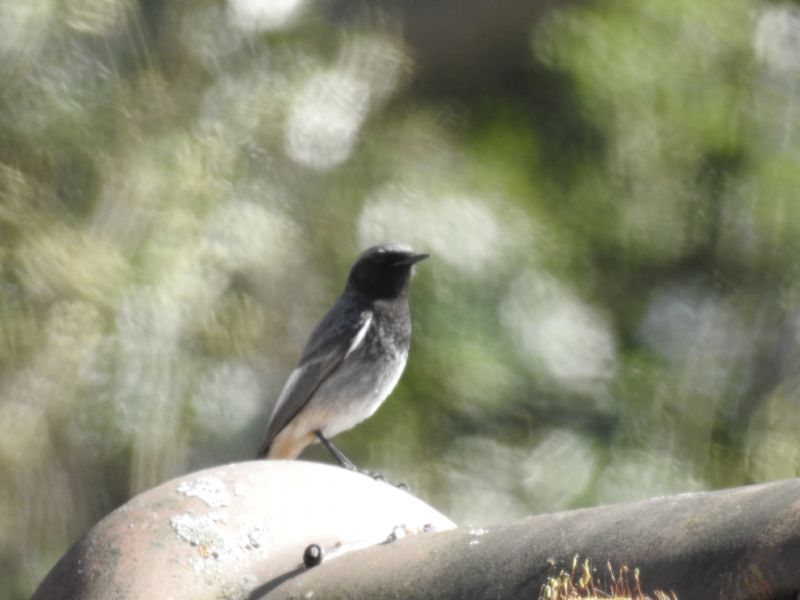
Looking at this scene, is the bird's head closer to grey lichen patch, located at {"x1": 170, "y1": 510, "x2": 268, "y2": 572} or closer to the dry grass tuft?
grey lichen patch, located at {"x1": 170, "y1": 510, "x2": 268, "y2": 572}

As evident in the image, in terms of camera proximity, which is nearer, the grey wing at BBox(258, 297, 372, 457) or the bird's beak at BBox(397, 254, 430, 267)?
the bird's beak at BBox(397, 254, 430, 267)

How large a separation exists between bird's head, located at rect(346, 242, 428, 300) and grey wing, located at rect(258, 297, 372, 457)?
0.12 metres

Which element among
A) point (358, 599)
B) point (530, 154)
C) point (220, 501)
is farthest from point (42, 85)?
point (358, 599)

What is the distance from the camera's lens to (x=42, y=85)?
7289mm

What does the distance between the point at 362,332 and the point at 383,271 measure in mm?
372

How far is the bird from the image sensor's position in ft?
22.0

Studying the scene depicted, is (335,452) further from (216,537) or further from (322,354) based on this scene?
(216,537)

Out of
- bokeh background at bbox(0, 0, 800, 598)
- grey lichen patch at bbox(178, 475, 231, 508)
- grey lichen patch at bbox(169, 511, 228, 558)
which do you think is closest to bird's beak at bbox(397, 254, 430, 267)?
bokeh background at bbox(0, 0, 800, 598)

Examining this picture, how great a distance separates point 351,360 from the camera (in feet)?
22.7

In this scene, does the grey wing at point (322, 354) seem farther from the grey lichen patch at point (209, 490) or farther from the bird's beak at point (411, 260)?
the grey lichen patch at point (209, 490)

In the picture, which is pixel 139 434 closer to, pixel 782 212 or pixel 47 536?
Result: pixel 47 536

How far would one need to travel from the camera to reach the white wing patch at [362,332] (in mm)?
6906

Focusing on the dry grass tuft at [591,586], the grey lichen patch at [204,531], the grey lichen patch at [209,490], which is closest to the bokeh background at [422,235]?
the grey lichen patch at [209,490]

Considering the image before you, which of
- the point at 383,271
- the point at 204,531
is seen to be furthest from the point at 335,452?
the point at 204,531
